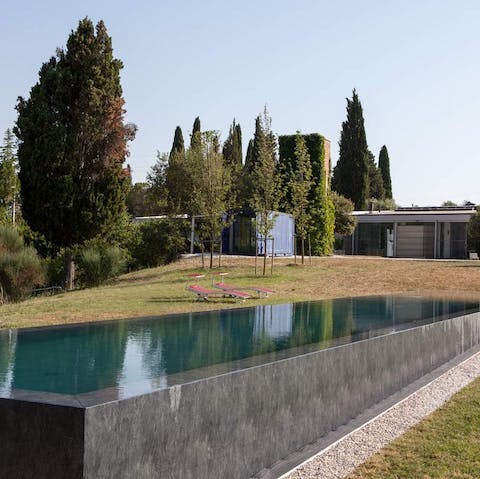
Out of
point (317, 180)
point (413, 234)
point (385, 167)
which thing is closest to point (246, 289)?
point (317, 180)

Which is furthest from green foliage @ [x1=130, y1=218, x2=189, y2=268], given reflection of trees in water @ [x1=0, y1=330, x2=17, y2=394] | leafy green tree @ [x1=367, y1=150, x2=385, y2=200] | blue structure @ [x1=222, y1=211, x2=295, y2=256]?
leafy green tree @ [x1=367, y1=150, x2=385, y2=200]

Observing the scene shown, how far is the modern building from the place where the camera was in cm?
3656

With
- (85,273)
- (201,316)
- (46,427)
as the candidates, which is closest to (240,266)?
(85,273)

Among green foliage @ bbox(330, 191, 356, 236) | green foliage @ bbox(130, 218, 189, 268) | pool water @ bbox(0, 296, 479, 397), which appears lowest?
pool water @ bbox(0, 296, 479, 397)

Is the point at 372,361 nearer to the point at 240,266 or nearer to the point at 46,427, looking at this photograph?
the point at 46,427

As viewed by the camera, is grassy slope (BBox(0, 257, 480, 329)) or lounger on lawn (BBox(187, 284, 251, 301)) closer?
grassy slope (BBox(0, 257, 480, 329))

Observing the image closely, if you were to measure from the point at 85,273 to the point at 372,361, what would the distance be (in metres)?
17.3

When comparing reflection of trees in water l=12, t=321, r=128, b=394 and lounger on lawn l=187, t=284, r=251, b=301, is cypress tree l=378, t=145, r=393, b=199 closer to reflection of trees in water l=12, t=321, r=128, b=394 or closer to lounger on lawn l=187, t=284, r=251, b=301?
lounger on lawn l=187, t=284, r=251, b=301

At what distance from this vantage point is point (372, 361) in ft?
23.0

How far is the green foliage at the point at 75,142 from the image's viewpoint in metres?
22.5

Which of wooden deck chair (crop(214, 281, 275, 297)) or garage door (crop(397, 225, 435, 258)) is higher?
garage door (crop(397, 225, 435, 258))

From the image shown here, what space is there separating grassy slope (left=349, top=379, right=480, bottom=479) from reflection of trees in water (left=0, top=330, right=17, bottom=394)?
8.69 feet

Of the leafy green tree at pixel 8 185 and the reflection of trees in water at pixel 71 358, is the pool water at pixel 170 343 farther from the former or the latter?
the leafy green tree at pixel 8 185

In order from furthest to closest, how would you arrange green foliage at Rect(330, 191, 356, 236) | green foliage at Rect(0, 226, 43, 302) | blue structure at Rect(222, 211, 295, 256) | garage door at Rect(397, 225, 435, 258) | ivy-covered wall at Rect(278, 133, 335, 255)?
green foliage at Rect(330, 191, 356, 236) < garage door at Rect(397, 225, 435, 258) < ivy-covered wall at Rect(278, 133, 335, 255) < blue structure at Rect(222, 211, 295, 256) < green foliage at Rect(0, 226, 43, 302)
